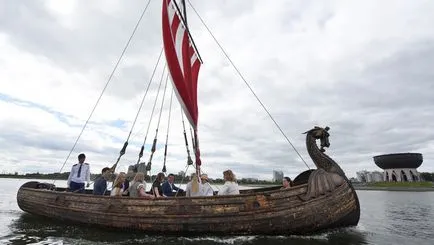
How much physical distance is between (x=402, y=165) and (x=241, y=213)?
131m

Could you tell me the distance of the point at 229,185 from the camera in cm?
1170

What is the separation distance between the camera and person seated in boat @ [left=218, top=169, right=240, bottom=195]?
11648mm

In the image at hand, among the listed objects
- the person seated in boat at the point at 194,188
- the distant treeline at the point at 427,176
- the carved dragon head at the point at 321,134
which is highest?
the distant treeline at the point at 427,176

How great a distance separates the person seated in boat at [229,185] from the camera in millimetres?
11648

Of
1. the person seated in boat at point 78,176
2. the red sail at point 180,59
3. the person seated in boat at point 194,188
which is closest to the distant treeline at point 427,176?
the red sail at point 180,59

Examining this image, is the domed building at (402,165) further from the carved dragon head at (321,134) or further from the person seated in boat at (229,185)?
the person seated in boat at (229,185)

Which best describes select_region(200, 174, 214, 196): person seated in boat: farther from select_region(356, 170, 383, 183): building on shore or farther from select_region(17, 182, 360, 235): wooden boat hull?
select_region(356, 170, 383, 183): building on shore

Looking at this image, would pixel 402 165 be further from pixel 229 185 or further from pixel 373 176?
pixel 229 185

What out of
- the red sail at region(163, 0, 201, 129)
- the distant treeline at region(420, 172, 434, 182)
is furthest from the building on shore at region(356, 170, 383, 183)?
the red sail at region(163, 0, 201, 129)

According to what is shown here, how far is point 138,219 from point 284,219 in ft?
17.1

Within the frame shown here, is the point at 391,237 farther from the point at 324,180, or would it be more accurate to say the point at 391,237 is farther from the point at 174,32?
the point at 174,32

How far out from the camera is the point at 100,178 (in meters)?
14.4

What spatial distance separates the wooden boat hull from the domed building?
412ft

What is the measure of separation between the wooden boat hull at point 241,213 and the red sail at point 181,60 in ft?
11.6
